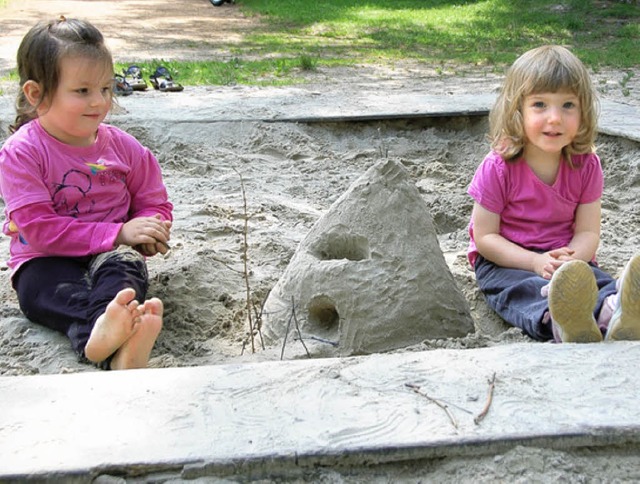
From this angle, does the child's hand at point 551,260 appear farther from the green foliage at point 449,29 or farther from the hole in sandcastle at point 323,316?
the green foliage at point 449,29

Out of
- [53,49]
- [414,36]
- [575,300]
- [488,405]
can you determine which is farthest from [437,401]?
[414,36]

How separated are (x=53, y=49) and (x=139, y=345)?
44.0 inches

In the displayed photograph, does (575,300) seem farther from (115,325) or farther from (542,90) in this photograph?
(115,325)

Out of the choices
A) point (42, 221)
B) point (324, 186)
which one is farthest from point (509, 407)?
point (324, 186)

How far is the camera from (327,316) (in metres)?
2.92

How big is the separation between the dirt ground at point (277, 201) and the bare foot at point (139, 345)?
129 millimetres

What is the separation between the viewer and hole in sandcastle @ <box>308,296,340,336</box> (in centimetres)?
282

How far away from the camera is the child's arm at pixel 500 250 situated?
3.04 meters

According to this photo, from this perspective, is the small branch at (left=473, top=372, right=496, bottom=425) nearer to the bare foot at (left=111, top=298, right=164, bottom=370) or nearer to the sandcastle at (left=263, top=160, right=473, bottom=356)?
the sandcastle at (left=263, top=160, right=473, bottom=356)

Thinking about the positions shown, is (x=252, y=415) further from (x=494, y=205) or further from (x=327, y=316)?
(x=494, y=205)

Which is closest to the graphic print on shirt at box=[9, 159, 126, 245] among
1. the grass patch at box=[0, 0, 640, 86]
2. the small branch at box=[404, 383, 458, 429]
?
the small branch at box=[404, 383, 458, 429]

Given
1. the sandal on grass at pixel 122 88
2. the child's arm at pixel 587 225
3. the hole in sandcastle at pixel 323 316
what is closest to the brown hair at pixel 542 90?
the child's arm at pixel 587 225

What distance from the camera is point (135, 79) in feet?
22.9

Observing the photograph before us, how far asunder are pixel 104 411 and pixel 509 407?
898mm
